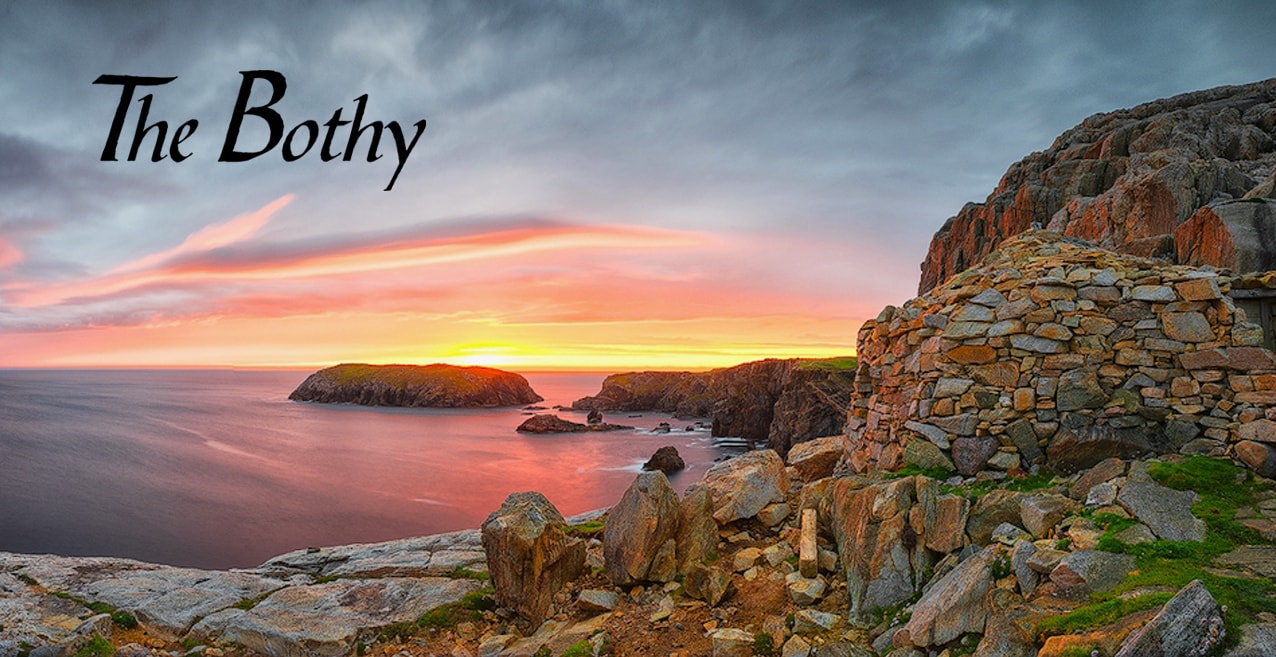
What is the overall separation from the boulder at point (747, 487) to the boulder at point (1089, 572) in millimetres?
8149

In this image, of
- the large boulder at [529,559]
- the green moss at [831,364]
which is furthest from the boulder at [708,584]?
the green moss at [831,364]

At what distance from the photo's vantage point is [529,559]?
1345 cm

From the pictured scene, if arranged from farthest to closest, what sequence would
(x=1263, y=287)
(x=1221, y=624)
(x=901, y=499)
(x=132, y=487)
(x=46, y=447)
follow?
(x=46, y=447)
(x=132, y=487)
(x=1263, y=287)
(x=901, y=499)
(x=1221, y=624)

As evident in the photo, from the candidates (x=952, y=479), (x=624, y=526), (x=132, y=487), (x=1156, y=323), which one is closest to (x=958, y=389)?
(x=952, y=479)

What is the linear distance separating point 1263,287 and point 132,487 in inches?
3407

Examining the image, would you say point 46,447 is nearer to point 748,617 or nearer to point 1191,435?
point 748,617

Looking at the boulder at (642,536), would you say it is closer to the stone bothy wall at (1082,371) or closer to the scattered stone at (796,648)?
the scattered stone at (796,648)

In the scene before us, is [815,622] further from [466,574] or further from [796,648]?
[466,574]

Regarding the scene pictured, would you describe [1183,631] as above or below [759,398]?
below

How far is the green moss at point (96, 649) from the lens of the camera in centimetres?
1196

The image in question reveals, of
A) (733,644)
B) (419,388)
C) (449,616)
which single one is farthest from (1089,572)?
(419,388)

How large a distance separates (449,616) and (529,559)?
8.10ft

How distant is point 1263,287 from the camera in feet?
36.5

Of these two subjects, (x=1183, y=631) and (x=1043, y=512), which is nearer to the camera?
(x=1183, y=631)
